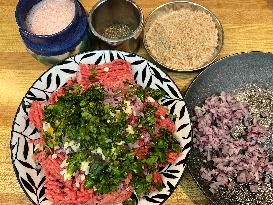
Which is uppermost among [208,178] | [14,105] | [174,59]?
[174,59]

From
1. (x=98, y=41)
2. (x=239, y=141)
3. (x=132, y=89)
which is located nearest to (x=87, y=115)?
(x=132, y=89)

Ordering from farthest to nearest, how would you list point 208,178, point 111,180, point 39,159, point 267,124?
1. point 267,124
2. point 208,178
3. point 39,159
4. point 111,180

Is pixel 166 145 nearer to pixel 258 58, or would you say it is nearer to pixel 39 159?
pixel 39 159

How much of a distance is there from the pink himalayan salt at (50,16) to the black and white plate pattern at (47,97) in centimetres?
23

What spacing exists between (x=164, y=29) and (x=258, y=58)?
49cm

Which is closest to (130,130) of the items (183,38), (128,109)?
(128,109)

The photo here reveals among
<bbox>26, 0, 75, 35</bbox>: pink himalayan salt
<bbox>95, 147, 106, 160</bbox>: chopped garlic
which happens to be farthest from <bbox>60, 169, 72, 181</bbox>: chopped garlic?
<bbox>26, 0, 75, 35</bbox>: pink himalayan salt

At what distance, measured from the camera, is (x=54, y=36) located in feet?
6.11

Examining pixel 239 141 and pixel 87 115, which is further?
pixel 239 141

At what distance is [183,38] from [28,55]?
79cm

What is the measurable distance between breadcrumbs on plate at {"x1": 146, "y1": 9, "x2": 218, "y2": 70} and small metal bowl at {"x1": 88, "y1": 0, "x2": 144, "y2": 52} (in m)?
0.10

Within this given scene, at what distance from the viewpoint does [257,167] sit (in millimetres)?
1820

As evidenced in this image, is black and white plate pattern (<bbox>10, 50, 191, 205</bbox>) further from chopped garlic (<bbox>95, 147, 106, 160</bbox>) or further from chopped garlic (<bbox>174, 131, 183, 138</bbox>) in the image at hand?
chopped garlic (<bbox>95, 147, 106, 160</bbox>)

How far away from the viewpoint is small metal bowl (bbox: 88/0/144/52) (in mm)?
1997
